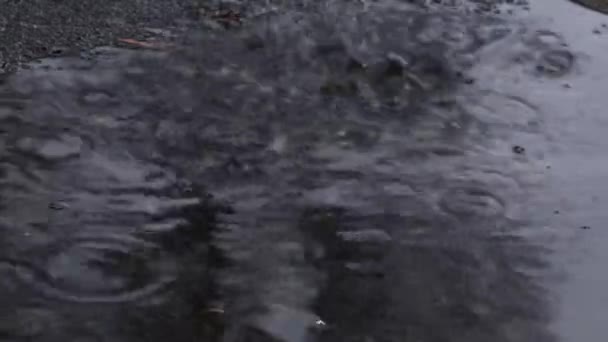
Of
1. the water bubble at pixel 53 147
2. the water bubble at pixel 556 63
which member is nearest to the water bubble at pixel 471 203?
the water bubble at pixel 556 63

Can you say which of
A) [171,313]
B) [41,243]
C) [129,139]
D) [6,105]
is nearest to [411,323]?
[171,313]

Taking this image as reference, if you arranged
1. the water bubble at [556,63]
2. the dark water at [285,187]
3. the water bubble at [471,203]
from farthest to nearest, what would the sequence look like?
the water bubble at [556,63], the water bubble at [471,203], the dark water at [285,187]

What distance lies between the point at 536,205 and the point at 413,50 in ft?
5.14

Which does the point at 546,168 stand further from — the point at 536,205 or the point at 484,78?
the point at 484,78

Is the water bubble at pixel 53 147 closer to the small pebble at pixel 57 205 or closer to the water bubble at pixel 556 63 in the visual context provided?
the small pebble at pixel 57 205

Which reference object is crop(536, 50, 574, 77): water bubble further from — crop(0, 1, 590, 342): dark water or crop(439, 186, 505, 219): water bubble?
crop(439, 186, 505, 219): water bubble

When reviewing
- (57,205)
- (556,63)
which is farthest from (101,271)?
(556,63)

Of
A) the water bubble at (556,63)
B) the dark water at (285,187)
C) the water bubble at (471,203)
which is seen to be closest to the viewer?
the dark water at (285,187)

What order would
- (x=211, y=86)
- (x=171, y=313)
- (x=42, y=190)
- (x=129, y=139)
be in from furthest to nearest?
1. (x=211, y=86)
2. (x=129, y=139)
3. (x=42, y=190)
4. (x=171, y=313)

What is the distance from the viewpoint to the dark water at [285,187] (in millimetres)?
3117

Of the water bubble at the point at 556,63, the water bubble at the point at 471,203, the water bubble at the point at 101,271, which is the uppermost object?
the water bubble at the point at 556,63

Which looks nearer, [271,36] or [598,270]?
[598,270]

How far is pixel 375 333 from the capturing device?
3.05 metres

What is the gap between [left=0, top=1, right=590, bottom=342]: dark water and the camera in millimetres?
3117
